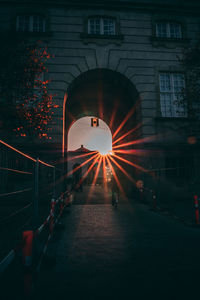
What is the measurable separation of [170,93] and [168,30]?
4.65 metres

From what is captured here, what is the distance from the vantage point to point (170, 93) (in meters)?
12.2

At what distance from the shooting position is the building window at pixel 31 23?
12016 millimetres

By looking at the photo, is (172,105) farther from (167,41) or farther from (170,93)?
(167,41)

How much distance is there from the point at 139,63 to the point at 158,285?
40.2 ft

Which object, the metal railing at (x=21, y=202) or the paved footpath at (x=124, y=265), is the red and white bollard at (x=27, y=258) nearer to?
the metal railing at (x=21, y=202)

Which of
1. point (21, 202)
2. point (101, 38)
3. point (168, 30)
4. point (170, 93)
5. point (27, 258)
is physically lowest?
point (27, 258)

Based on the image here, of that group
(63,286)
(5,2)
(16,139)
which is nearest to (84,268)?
(63,286)

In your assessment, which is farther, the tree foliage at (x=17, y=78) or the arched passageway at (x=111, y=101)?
the arched passageway at (x=111, y=101)

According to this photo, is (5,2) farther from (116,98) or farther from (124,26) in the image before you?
(116,98)

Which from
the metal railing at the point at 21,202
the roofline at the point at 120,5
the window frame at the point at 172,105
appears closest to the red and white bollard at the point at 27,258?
the metal railing at the point at 21,202

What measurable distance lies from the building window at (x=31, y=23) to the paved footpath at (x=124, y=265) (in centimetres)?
1266

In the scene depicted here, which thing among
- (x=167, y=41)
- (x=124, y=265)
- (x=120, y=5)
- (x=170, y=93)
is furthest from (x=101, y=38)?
(x=124, y=265)

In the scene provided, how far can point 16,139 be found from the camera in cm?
1066

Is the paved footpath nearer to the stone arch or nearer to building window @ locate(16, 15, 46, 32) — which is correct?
the stone arch
